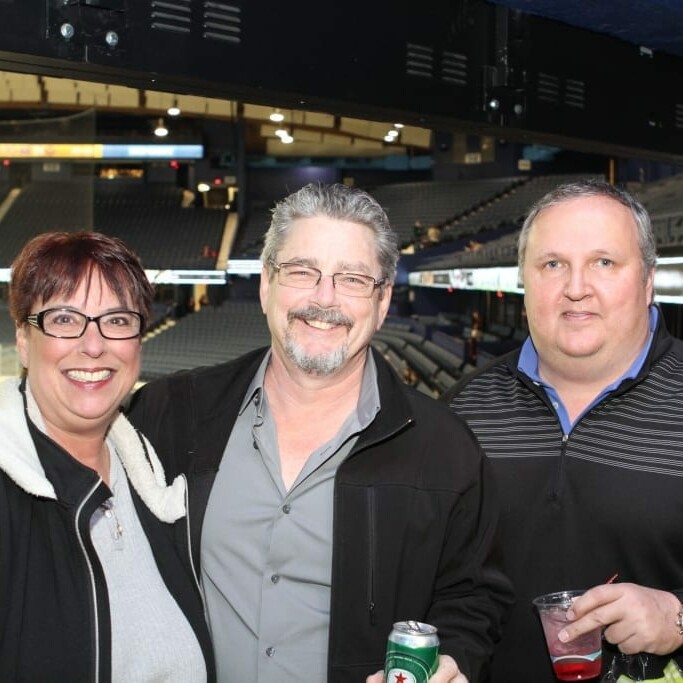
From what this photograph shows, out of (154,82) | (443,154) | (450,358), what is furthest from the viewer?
(443,154)

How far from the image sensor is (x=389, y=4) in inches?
101

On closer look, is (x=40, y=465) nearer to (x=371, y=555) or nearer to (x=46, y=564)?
(x=46, y=564)

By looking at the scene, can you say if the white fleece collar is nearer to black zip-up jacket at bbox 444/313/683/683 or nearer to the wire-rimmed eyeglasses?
the wire-rimmed eyeglasses

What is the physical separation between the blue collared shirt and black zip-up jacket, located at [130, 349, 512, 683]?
0.79 ft

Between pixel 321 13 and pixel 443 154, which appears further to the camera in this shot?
pixel 443 154

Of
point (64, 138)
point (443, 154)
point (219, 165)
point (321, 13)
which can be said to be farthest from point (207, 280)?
point (321, 13)

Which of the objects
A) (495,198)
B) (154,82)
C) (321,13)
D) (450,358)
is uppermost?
(495,198)

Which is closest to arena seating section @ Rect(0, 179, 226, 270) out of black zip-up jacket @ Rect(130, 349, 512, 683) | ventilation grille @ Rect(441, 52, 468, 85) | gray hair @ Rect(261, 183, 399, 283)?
ventilation grille @ Rect(441, 52, 468, 85)

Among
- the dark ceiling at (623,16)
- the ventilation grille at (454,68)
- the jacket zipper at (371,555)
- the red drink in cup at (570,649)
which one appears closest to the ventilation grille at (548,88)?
the dark ceiling at (623,16)

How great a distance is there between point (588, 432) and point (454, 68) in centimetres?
136

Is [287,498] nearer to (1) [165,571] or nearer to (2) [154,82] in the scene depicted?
(1) [165,571]

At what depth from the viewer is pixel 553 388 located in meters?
1.97

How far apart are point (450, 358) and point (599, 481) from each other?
28.1 ft

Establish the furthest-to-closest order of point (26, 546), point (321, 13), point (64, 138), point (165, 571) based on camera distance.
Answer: point (64, 138), point (321, 13), point (165, 571), point (26, 546)
